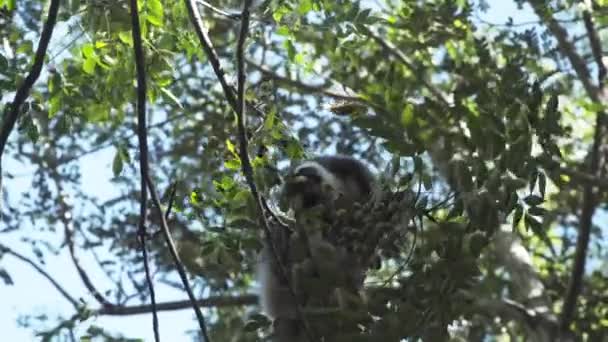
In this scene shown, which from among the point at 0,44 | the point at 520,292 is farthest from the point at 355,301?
the point at 520,292

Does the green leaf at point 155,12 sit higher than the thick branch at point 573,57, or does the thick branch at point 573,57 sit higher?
Result: the thick branch at point 573,57

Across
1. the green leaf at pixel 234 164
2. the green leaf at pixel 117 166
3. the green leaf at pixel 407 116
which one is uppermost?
the green leaf at pixel 117 166

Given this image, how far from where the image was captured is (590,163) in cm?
662

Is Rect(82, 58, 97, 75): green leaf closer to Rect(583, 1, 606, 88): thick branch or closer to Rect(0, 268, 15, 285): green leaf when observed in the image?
Rect(0, 268, 15, 285): green leaf

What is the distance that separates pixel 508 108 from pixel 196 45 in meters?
1.42

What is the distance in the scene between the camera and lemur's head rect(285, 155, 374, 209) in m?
4.13

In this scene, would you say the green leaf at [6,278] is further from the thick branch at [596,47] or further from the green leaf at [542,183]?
the thick branch at [596,47]

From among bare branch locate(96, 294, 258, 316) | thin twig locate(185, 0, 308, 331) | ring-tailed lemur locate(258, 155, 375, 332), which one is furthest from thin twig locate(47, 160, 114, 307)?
thin twig locate(185, 0, 308, 331)

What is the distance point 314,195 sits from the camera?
455 cm

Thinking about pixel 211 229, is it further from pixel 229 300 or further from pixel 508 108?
pixel 229 300

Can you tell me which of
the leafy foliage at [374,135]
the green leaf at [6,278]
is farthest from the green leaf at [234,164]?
the green leaf at [6,278]

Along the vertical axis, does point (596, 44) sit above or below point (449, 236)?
above

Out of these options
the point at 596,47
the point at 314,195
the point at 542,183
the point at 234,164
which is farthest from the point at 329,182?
the point at 596,47

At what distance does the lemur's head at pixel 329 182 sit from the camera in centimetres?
413
